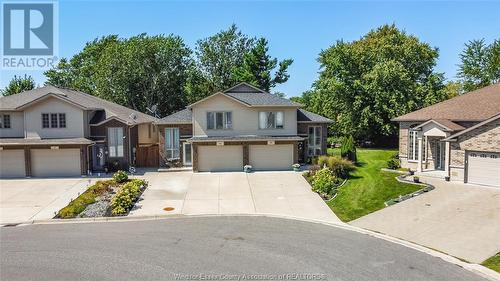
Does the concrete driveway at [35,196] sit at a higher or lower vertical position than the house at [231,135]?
lower

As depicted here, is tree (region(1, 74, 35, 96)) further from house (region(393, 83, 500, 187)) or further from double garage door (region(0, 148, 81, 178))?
house (region(393, 83, 500, 187))

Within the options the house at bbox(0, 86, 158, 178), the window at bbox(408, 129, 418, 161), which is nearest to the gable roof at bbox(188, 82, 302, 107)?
the house at bbox(0, 86, 158, 178)

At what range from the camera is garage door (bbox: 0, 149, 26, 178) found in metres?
30.5

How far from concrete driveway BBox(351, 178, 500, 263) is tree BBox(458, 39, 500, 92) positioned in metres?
33.2

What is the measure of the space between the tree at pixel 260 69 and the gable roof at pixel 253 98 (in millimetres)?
17285

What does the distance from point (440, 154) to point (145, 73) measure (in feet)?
126

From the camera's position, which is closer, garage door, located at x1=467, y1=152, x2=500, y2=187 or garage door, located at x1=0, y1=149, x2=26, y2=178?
garage door, located at x1=467, y1=152, x2=500, y2=187

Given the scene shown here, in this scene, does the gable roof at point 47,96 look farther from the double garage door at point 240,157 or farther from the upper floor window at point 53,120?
the double garage door at point 240,157

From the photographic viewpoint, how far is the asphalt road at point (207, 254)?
1290 centimetres

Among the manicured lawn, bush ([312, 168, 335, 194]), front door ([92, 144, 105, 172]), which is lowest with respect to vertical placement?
the manicured lawn

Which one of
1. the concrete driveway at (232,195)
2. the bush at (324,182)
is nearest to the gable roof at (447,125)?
the bush at (324,182)

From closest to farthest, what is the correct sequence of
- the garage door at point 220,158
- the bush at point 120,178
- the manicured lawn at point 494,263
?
the manicured lawn at point 494,263, the bush at point 120,178, the garage door at point 220,158

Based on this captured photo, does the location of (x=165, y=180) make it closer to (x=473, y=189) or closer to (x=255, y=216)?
(x=255, y=216)

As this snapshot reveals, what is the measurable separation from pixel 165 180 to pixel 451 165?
19665 millimetres
